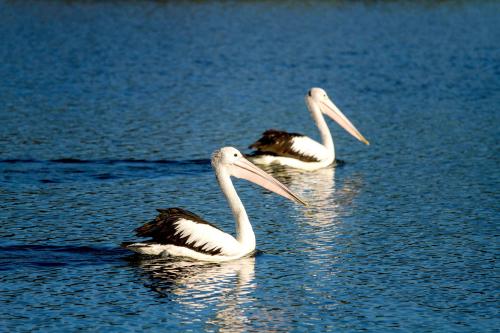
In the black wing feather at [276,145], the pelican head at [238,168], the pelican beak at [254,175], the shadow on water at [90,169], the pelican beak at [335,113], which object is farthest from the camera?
the pelican beak at [335,113]

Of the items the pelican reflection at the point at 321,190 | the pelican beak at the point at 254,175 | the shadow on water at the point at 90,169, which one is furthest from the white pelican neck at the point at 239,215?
the shadow on water at the point at 90,169

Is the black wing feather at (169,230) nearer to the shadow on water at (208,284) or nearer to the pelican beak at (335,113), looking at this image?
the shadow on water at (208,284)

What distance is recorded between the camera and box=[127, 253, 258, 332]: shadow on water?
23.6ft

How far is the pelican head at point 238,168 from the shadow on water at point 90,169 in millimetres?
2801

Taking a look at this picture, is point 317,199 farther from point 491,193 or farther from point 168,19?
point 168,19

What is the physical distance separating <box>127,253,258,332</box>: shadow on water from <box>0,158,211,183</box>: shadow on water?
3.24 meters

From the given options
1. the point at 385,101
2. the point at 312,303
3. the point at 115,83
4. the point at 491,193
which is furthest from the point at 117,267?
the point at 115,83

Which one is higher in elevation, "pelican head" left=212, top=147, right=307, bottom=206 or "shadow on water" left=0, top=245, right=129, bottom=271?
"pelican head" left=212, top=147, right=307, bottom=206

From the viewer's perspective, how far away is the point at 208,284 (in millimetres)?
7895

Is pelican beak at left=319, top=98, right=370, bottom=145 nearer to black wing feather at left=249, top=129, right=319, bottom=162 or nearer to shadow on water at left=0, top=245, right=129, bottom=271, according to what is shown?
black wing feather at left=249, top=129, right=319, bottom=162

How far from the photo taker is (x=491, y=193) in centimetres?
1105

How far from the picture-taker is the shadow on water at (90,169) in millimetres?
11602

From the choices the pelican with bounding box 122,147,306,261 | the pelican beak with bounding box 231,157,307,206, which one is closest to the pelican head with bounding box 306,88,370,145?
the pelican beak with bounding box 231,157,307,206

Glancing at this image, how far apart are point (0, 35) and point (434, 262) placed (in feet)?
63.0
